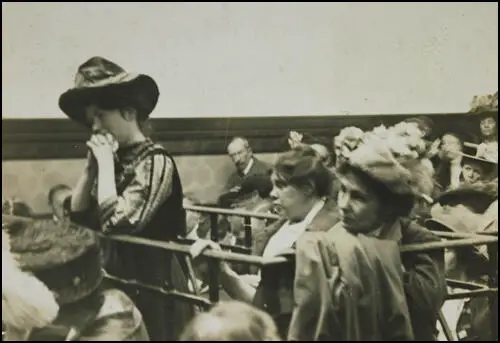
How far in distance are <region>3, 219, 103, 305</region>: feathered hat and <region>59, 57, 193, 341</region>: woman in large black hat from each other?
0.03m

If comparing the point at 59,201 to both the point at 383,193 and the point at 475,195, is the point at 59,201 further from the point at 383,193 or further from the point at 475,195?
the point at 475,195

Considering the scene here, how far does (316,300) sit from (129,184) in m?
0.46

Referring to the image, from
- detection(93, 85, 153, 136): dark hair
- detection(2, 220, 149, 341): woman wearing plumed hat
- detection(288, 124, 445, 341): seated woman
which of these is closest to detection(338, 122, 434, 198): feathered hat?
detection(288, 124, 445, 341): seated woman

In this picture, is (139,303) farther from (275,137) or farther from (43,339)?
(275,137)

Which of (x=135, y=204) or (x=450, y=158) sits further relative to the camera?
(x=450, y=158)

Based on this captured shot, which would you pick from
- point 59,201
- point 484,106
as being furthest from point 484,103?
point 59,201

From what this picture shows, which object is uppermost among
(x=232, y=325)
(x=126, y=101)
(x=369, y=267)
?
(x=126, y=101)

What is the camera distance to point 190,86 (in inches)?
65.6

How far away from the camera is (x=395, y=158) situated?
1669 millimetres

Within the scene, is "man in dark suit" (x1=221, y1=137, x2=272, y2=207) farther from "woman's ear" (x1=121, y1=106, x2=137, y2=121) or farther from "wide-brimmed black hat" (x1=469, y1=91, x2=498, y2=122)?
"wide-brimmed black hat" (x1=469, y1=91, x2=498, y2=122)

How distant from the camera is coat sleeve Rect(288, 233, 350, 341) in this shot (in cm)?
156

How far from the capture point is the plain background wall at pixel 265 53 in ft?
5.40

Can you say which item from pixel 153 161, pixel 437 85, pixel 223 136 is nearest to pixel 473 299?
pixel 437 85

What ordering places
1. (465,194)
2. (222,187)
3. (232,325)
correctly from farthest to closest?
(465,194) → (222,187) → (232,325)
